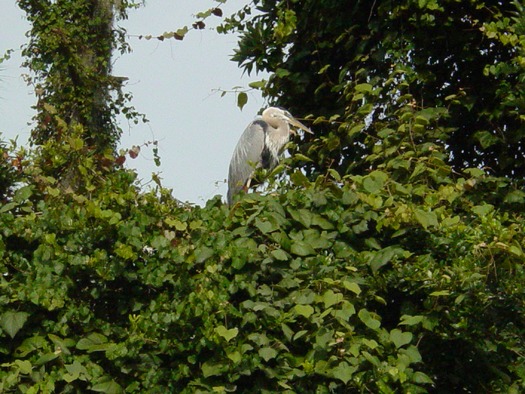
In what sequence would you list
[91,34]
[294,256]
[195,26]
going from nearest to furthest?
[294,256] < [195,26] < [91,34]

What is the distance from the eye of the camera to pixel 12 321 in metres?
3.80

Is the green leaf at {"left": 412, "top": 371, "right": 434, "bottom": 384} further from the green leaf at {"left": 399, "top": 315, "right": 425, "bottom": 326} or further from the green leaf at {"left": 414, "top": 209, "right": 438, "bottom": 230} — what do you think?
the green leaf at {"left": 414, "top": 209, "right": 438, "bottom": 230}

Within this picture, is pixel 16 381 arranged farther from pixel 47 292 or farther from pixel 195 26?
pixel 195 26

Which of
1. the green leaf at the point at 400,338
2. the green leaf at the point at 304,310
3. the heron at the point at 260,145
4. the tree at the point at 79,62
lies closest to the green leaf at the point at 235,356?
the green leaf at the point at 304,310

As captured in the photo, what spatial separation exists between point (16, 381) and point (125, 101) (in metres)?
8.26

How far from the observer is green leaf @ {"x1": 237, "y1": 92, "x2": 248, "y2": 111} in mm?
5785

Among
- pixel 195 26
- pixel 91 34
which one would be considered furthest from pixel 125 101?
pixel 195 26

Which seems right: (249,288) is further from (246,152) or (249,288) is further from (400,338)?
(246,152)

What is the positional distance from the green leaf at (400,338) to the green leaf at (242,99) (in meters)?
2.30

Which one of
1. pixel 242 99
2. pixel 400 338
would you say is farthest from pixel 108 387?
pixel 242 99

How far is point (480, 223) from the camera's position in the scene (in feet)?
14.1

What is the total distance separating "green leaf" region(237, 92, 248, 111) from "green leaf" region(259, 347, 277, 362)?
2.36 m

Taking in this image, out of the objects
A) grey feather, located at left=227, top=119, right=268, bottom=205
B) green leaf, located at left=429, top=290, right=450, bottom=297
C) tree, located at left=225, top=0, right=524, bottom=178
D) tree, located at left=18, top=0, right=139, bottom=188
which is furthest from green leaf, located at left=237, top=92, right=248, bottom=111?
tree, located at left=18, top=0, right=139, bottom=188

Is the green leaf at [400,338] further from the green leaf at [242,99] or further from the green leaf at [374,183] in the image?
the green leaf at [242,99]
